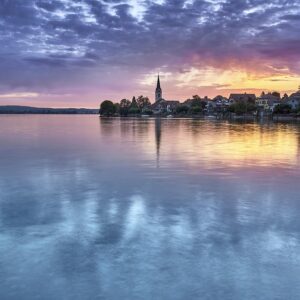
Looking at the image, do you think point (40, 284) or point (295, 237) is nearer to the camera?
point (40, 284)

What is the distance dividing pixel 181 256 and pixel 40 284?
272cm

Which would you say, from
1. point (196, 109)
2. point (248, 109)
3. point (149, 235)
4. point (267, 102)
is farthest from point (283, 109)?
point (149, 235)

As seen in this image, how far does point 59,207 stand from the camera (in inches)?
424

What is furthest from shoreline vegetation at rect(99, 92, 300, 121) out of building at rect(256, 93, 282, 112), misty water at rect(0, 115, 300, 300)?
misty water at rect(0, 115, 300, 300)

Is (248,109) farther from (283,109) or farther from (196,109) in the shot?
(196,109)

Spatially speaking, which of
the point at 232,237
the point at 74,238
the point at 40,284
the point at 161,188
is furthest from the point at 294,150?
the point at 40,284

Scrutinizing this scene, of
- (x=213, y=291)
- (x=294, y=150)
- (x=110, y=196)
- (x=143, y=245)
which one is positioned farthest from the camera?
(x=294, y=150)

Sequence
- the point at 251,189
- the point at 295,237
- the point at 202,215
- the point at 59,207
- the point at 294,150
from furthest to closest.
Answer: the point at 294,150, the point at 251,189, the point at 59,207, the point at 202,215, the point at 295,237

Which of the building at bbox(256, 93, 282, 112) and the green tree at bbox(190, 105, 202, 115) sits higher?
the building at bbox(256, 93, 282, 112)

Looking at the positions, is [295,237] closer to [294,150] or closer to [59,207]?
[59,207]

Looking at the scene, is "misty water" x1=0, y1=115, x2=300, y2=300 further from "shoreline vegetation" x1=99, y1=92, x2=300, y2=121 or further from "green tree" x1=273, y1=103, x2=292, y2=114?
"green tree" x1=273, y1=103, x2=292, y2=114

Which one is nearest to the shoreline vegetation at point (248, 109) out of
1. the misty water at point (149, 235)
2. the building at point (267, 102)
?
the building at point (267, 102)

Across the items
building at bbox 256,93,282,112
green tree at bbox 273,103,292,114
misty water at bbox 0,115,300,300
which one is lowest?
misty water at bbox 0,115,300,300

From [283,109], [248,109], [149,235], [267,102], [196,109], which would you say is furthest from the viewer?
[267,102]
